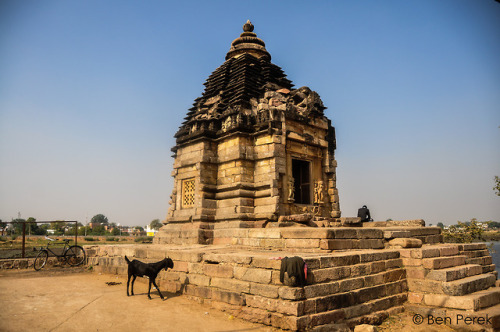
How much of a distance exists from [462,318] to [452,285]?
0.73 meters

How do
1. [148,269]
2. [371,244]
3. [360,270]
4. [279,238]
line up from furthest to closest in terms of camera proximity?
[279,238] < [371,244] < [148,269] < [360,270]

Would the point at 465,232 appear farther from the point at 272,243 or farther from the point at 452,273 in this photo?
the point at 272,243

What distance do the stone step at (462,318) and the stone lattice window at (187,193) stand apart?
319 inches

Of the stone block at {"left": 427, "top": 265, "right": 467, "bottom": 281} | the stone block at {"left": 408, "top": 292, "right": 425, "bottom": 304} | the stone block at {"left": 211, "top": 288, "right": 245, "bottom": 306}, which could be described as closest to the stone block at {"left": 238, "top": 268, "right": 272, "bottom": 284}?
the stone block at {"left": 211, "top": 288, "right": 245, "bottom": 306}

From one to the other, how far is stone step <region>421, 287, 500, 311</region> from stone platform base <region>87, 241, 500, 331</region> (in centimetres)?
2

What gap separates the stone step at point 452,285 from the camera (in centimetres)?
678

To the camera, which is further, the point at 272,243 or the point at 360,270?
the point at 272,243

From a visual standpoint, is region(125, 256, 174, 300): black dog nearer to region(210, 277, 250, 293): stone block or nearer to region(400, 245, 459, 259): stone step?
region(210, 277, 250, 293): stone block

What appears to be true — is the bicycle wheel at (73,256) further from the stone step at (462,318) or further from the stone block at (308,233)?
the stone step at (462,318)

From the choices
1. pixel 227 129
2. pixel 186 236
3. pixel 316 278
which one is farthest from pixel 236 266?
pixel 227 129

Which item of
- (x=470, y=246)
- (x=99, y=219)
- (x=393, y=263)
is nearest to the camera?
(x=393, y=263)

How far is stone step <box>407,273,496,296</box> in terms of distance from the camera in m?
6.78

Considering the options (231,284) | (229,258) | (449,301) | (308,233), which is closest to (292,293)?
(231,284)

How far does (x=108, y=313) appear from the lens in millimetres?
6250
